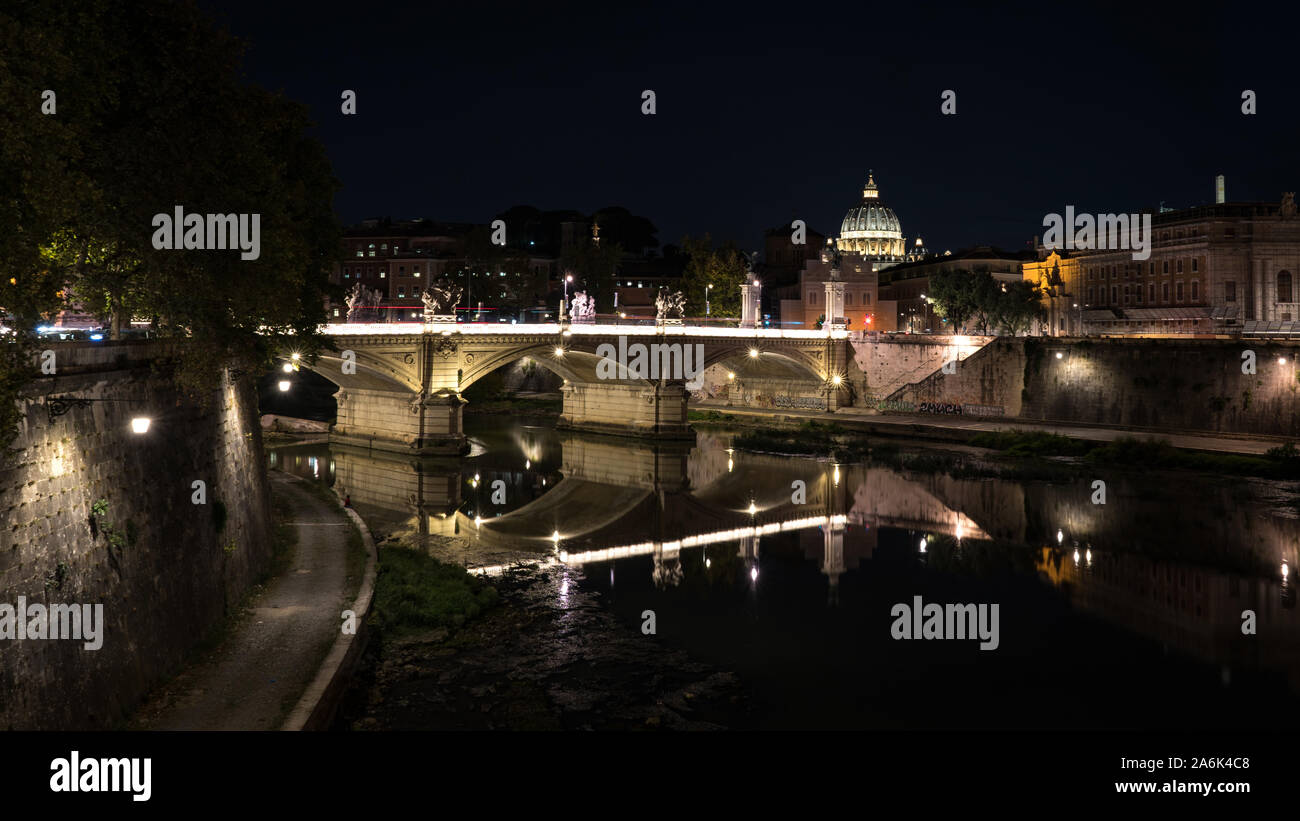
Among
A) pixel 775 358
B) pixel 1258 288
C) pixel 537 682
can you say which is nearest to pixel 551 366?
pixel 775 358

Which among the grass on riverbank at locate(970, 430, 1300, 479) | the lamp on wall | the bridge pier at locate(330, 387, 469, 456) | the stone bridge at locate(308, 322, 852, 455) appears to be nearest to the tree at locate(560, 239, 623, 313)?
the stone bridge at locate(308, 322, 852, 455)

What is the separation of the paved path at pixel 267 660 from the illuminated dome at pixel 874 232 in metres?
136

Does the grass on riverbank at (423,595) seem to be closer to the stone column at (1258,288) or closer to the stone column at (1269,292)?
the stone column at (1258,288)

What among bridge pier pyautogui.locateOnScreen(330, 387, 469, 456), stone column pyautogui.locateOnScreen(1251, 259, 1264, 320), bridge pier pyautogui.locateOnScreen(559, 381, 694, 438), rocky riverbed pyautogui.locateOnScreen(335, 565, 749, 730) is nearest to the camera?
rocky riverbed pyautogui.locateOnScreen(335, 565, 749, 730)

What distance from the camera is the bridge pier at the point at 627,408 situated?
1981 inches

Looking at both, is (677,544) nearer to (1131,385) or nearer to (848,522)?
(848,522)

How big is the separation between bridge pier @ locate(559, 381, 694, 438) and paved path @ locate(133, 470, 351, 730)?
100ft

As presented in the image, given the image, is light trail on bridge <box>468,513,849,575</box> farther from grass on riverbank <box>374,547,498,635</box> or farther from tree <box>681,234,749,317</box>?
tree <box>681,234,749,317</box>

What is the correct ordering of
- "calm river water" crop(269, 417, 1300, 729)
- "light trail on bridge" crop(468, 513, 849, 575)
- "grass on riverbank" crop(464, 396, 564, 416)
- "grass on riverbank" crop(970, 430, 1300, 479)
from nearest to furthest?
"calm river water" crop(269, 417, 1300, 729) → "light trail on bridge" crop(468, 513, 849, 575) → "grass on riverbank" crop(970, 430, 1300, 479) → "grass on riverbank" crop(464, 396, 564, 416)

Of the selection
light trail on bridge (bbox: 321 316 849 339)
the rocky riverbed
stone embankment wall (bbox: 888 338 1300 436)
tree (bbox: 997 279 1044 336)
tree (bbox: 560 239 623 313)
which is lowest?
the rocky riverbed

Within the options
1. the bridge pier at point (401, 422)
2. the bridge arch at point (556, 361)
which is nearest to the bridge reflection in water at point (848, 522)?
the bridge pier at point (401, 422)

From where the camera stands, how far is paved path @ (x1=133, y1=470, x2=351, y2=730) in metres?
11.7
